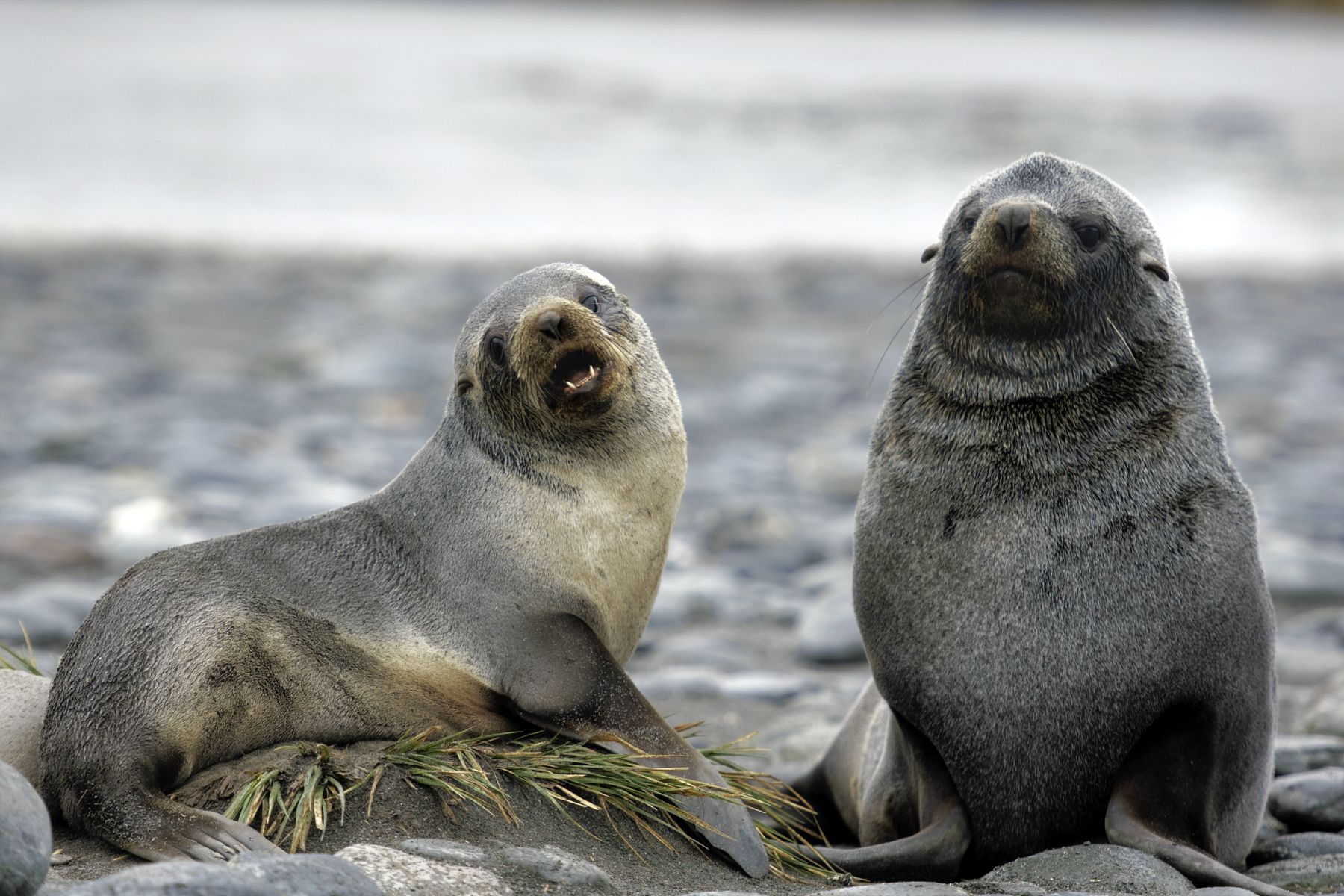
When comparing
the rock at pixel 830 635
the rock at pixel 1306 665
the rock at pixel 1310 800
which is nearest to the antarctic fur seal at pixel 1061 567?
the rock at pixel 1310 800

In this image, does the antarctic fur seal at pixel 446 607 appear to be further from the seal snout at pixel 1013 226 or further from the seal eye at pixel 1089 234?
the seal eye at pixel 1089 234

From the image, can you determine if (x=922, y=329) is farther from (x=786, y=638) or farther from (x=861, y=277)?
(x=861, y=277)

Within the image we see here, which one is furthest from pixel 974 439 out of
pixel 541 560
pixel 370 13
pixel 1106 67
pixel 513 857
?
pixel 370 13

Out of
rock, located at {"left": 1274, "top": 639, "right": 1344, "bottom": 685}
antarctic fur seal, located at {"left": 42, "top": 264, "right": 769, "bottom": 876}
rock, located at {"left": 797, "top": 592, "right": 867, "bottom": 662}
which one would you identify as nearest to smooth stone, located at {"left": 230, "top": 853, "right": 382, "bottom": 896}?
antarctic fur seal, located at {"left": 42, "top": 264, "right": 769, "bottom": 876}

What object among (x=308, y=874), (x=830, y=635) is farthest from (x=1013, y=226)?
(x=830, y=635)

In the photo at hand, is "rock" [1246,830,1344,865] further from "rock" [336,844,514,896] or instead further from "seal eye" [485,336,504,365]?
"seal eye" [485,336,504,365]

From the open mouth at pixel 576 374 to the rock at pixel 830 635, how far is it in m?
2.69

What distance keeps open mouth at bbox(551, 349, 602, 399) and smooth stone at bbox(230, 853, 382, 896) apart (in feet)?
5.97

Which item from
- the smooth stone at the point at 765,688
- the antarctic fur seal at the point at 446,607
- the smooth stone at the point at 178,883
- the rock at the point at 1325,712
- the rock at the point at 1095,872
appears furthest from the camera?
the smooth stone at the point at 765,688

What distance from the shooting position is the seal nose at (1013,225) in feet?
15.1

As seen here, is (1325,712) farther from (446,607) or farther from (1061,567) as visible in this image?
(446,607)

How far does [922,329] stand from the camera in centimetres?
495

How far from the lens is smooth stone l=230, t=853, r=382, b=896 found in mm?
3287

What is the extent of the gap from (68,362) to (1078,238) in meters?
9.75
